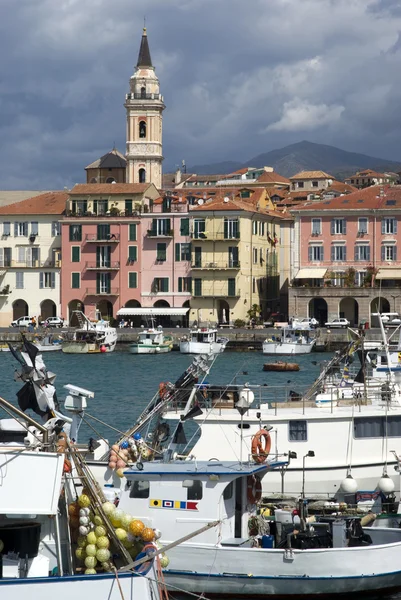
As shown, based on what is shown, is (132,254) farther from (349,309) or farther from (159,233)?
(349,309)

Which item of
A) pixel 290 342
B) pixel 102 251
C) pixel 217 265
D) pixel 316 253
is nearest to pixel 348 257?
pixel 316 253

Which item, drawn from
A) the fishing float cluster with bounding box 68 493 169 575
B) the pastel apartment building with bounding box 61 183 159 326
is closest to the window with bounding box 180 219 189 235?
the pastel apartment building with bounding box 61 183 159 326

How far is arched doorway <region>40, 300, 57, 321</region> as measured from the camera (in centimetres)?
9106

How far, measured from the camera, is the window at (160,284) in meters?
87.2

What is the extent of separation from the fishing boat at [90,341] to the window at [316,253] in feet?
54.8

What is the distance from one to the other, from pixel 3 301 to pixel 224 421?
216 ft

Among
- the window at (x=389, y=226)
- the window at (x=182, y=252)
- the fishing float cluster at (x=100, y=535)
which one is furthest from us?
the window at (x=182, y=252)

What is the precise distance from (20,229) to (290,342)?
27838 millimetres

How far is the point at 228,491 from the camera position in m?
20.7

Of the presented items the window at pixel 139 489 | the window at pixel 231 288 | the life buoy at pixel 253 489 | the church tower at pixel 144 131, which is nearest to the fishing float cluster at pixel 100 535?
the window at pixel 139 489

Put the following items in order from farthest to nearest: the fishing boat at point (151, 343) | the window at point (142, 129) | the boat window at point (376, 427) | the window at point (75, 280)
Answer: the window at point (142, 129) < the window at point (75, 280) < the fishing boat at point (151, 343) < the boat window at point (376, 427)

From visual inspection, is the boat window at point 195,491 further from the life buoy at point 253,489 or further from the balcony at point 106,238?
the balcony at point 106,238

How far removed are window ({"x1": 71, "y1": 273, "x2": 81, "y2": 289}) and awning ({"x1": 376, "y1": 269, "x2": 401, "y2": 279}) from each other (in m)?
22.1

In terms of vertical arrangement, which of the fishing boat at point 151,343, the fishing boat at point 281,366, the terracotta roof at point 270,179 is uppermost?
the terracotta roof at point 270,179
